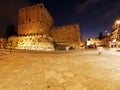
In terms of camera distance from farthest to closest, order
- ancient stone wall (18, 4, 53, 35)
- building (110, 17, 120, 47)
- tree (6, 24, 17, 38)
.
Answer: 1. tree (6, 24, 17, 38)
2. ancient stone wall (18, 4, 53, 35)
3. building (110, 17, 120, 47)

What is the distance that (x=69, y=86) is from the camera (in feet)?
8.59

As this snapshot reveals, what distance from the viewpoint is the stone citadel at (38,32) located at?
97.9 ft

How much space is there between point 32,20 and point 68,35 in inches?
562

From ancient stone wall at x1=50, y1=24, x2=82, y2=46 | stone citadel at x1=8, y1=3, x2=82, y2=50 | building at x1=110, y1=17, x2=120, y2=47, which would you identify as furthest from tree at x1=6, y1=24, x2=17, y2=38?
building at x1=110, y1=17, x2=120, y2=47

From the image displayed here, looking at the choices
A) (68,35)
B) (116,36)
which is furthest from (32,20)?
(116,36)

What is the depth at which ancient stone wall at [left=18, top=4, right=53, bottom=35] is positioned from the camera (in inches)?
1398

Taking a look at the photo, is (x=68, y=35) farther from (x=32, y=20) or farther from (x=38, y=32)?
(x=32, y=20)

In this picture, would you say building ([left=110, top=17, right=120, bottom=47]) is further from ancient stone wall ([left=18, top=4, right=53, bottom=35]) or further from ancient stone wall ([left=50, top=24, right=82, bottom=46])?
ancient stone wall ([left=18, top=4, right=53, bottom=35])

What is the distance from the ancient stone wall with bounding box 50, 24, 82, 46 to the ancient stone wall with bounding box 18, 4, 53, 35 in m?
6.29

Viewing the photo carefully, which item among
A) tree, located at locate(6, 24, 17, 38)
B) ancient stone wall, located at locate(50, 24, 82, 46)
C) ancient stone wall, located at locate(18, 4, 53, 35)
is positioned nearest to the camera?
ancient stone wall, located at locate(18, 4, 53, 35)

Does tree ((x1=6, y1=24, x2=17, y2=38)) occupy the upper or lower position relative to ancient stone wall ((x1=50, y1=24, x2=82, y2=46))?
upper

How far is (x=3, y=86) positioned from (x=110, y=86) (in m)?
2.65

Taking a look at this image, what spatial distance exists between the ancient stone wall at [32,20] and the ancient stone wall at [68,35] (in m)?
6.29

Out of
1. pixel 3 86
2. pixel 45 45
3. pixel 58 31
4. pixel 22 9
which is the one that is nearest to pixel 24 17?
pixel 22 9
